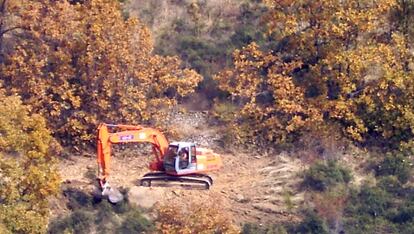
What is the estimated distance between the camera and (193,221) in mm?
37188

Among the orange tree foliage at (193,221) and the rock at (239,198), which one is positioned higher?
the orange tree foliage at (193,221)

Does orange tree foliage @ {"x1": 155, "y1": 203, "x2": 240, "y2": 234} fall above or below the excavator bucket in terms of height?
above

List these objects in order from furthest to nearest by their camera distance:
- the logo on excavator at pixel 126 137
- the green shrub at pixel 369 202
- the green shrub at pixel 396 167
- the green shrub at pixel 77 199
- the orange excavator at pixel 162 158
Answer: the green shrub at pixel 396 167, the green shrub at pixel 77 199, the logo on excavator at pixel 126 137, the orange excavator at pixel 162 158, the green shrub at pixel 369 202

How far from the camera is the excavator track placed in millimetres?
42156

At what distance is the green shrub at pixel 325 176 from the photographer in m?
41.5

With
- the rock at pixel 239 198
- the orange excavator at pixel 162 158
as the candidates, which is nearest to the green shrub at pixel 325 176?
the rock at pixel 239 198

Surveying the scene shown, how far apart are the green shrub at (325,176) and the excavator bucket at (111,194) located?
609 cm

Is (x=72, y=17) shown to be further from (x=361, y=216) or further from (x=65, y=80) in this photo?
(x=361, y=216)

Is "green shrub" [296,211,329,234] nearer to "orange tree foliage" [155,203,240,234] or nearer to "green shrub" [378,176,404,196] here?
"orange tree foliage" [155,203,240,234]

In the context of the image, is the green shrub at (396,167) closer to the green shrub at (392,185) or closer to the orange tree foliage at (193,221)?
the green shrub at (392,185)

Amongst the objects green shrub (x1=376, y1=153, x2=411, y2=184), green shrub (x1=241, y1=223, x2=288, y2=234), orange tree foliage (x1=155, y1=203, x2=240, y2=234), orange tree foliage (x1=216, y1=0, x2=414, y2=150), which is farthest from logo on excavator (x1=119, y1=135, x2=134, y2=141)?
green shrub (x1=376, y1=153, x2=411, y2=184)

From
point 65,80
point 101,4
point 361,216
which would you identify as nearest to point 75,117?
point 65,80

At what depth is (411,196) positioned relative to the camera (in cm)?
4066

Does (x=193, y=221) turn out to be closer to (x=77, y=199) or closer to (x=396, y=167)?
(x=77, y=199)
